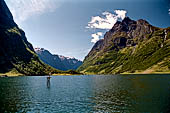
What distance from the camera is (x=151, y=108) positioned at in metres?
45.7

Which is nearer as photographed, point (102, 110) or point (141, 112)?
point (141, 112)

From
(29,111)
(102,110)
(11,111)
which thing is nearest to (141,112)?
(102,110)

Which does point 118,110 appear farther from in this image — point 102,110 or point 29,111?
point 29,111

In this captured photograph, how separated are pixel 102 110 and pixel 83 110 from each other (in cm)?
532

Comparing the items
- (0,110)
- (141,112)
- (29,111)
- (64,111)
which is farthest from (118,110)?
(0,110)

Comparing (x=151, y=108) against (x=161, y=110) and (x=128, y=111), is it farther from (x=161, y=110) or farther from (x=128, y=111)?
(x=128, y=111)

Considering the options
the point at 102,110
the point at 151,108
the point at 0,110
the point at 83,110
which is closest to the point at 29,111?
the point at 0,110

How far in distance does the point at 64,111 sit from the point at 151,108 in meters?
24.6

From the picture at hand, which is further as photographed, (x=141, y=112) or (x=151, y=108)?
(x=151, y=108)

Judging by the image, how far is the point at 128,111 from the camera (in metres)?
43.3

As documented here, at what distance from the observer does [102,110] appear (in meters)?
44.8

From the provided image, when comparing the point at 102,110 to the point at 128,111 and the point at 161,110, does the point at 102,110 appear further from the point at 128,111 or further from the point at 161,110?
the point at 161,110

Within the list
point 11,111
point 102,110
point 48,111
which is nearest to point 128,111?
point 102,110

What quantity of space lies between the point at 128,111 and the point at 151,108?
24.8 feet
